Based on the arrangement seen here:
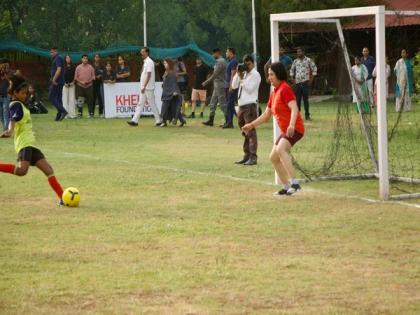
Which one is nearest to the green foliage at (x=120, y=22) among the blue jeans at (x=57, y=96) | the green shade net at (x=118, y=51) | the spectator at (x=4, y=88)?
the green shade net at (x=118, y=51)

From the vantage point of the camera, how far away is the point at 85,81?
3200 cm

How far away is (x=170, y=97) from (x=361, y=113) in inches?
468

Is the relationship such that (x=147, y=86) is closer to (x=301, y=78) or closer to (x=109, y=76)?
(x=301, y=78)

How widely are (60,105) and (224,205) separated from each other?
17.9 m

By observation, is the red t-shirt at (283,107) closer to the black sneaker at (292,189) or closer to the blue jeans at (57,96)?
the black sneaker at (292,189)

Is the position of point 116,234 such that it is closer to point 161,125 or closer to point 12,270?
point 12,270

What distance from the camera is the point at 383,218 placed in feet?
37.8

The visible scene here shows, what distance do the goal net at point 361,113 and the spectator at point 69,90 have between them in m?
13.1

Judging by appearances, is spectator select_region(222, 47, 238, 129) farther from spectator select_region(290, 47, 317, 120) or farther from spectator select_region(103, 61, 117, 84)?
spectator select_region(103, 61, 117, 84)

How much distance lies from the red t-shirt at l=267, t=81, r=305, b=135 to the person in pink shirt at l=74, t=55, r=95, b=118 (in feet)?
62.3

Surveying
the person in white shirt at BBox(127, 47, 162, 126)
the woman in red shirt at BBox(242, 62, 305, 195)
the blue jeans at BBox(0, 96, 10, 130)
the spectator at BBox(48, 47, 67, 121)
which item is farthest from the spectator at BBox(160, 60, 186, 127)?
the woman in red shirt at BBox(242, 62, 305, 195)

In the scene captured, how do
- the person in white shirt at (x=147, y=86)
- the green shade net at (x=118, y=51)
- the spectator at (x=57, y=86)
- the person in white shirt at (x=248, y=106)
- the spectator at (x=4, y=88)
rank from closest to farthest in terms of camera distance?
1. the person in white shirt at (x=248, y=106)
2. the spectator at (x=4, y=88)
3. the person in white shirt at (x=147, y=86)
4. the spectator at (x=57, y=86)
5. the green shade net at (x=118, y=51)


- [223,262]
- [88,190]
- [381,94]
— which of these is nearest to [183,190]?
[88,190]

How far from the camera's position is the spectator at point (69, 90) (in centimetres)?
3152
